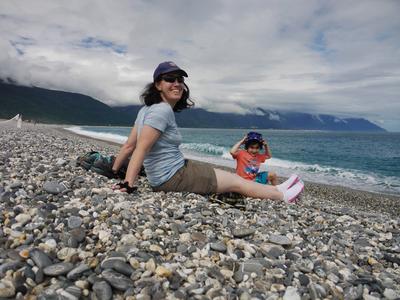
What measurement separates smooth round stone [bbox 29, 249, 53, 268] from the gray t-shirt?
2.58 m

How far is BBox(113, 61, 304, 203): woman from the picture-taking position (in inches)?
200

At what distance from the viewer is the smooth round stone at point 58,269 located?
2719 millimetres

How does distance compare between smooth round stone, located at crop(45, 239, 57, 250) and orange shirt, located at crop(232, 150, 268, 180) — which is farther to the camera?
orange shirt, located at crop(232, 150, 268, 180)

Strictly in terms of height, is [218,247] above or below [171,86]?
below

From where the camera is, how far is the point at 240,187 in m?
5.93

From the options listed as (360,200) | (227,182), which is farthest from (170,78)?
(360,200)

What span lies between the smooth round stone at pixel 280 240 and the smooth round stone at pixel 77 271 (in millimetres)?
2180

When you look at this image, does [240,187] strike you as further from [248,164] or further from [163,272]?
[163,272]

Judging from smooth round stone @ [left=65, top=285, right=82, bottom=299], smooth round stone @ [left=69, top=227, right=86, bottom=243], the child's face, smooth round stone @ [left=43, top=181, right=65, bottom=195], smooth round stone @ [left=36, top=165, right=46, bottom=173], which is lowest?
smooth round stone @ [left=65, top=285, right=82, bottom=299]

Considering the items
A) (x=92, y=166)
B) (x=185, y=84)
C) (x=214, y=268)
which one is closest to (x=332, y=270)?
(x=214, y=268)

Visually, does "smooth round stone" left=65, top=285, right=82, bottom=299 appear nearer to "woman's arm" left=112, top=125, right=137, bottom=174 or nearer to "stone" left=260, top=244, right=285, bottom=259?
"stone" left=260, top=244, right=285, bottom=259

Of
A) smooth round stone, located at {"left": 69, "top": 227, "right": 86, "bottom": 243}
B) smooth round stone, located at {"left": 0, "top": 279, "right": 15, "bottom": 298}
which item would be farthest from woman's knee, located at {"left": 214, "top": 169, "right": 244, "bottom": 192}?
smooth round stone, located at {"left": 0, "top": 279, "right": 15, "bottom": 298}

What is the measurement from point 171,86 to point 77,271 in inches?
134

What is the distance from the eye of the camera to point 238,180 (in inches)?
233
